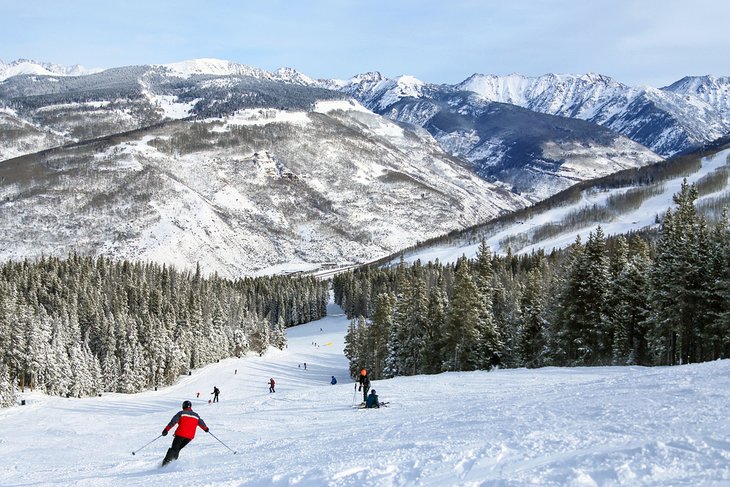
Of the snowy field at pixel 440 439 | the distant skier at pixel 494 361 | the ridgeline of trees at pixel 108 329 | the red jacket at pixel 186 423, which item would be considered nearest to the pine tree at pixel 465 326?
the distant skier at pixel 494 361

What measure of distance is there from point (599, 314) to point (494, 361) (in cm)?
1133

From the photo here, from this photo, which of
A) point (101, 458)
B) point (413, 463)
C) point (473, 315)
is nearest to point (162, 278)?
point (473, 315)

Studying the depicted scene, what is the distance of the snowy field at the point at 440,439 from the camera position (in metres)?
11.6

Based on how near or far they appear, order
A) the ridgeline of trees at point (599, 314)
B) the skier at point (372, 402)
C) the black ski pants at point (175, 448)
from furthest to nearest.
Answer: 1. the ridgeline of trees at point (599, 314)
2. the skier at point (372, 402)
3. the black ski pants at point (175, 448)

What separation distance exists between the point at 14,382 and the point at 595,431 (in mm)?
65604

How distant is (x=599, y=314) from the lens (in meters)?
44.9

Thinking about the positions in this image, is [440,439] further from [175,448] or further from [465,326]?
[465,326]

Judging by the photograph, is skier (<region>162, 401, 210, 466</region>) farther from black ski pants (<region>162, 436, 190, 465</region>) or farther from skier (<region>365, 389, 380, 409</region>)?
skier (<region>365, 389, 380, 409</region>)

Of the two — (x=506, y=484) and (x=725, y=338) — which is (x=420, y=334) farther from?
(x=506, y=484)

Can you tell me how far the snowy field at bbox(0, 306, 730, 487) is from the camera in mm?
11586

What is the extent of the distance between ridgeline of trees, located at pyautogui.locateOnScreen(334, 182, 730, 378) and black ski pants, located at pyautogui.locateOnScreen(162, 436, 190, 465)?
1339 inches

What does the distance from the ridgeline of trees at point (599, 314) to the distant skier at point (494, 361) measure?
0.51m

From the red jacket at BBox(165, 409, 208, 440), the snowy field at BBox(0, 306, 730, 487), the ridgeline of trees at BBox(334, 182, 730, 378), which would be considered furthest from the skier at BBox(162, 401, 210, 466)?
the ridgeline of trees at BBox(334, 182, 730, 378)

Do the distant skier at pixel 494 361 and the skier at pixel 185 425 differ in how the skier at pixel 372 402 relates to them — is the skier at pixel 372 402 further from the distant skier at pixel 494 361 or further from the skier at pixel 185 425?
the distant skier at pixel 494 361
